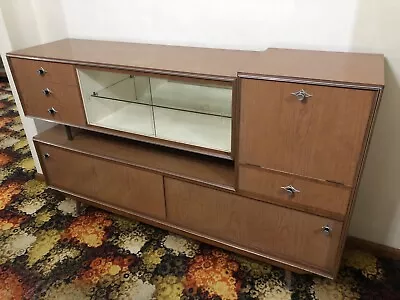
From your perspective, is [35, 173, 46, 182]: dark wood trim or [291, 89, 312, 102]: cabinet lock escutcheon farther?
[35, 173, 46, 182]: dark wood trim

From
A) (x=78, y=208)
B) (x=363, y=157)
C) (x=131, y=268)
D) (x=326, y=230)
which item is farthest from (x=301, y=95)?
(x=78, y=208)

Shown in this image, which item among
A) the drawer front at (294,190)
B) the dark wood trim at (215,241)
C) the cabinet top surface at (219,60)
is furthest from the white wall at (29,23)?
the drawer front at (294,190)

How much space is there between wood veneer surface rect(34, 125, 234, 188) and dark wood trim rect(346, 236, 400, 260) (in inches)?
28.2

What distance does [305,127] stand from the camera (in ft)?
3.59

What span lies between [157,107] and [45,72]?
1.60ft

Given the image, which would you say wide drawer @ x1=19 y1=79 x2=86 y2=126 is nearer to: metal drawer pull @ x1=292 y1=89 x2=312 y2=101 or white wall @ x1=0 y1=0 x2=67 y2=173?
white wall @ x1=0 y1=0 x2=67 y2=173

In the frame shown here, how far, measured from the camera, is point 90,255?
169 centimetres

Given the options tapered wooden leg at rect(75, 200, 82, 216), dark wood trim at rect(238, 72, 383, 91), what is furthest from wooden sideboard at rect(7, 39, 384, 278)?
tapered wooden leg at rect(75, 200, 82, 216)

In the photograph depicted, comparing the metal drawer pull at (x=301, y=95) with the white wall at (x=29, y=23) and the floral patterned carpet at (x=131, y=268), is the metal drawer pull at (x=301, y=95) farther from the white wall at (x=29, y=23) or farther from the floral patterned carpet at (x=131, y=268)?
the white wall at (x=29, y=23)

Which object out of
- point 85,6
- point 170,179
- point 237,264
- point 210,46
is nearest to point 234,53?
point 210,46

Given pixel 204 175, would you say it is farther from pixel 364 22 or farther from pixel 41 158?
pixel 41 158

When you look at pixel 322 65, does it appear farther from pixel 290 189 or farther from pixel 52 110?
pixel 52 110

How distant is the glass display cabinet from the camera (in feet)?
4.78

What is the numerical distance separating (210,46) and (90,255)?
1.11 meters
